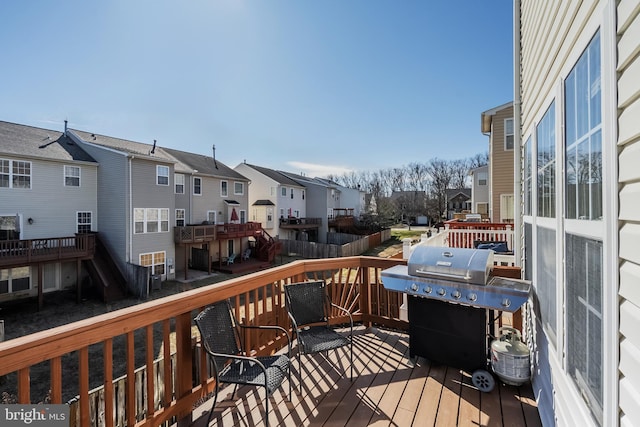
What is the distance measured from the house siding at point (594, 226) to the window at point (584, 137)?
72 millimetres

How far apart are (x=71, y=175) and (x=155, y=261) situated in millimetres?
5023

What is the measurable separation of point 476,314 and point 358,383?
4.43 ft

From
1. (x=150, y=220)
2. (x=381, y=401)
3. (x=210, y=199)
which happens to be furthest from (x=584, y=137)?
(x=210, y=199)

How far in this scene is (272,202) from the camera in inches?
915

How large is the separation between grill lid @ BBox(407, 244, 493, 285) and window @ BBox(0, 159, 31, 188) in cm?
1473

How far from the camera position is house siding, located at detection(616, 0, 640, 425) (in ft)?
3.33

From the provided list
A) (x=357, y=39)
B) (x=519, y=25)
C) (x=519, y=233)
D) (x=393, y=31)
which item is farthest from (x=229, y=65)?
(x=519, y=233)

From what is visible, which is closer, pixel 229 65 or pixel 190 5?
pixel 190 5

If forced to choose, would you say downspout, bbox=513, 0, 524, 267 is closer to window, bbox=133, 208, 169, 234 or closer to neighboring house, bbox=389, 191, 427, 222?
window, bbox=133, 208, 169, 234

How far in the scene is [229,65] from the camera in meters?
9.12

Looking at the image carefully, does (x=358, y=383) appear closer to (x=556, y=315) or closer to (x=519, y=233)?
(x=556, y=315)

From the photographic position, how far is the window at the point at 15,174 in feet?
35.7

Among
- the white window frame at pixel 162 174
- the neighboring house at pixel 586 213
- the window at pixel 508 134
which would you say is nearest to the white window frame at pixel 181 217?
the white window frame at pixel 162 174

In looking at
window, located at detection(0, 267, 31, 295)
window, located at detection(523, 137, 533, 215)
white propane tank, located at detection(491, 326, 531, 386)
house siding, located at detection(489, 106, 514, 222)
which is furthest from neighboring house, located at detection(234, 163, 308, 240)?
white propane tank, located at detection(491, 326, 531, 386)
